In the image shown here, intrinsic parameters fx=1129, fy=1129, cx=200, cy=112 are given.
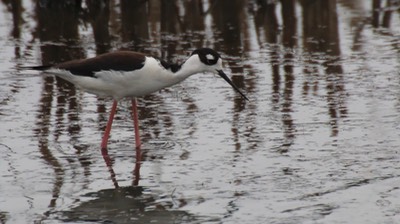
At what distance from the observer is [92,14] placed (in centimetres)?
1716

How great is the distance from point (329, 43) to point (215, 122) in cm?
457

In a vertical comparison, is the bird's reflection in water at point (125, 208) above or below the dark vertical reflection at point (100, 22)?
below

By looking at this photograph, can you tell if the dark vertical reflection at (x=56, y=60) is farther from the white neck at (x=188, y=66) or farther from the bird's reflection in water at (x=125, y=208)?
the white neck at (x=188, y=66)

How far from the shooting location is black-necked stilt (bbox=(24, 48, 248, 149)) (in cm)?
971

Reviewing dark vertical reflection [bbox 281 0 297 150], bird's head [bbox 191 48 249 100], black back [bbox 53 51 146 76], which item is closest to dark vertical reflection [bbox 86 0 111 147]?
dark vertical reflection [bbox 281 0 297 150]

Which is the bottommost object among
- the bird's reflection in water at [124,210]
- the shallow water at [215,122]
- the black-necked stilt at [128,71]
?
the bird's reflection in water at [124,210]

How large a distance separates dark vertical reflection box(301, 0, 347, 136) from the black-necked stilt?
140 cm

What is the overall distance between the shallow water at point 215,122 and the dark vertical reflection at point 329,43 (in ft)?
0.09

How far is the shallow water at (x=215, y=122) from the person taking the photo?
7.93m

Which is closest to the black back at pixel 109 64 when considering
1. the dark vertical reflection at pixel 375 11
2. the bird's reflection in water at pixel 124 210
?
the bird's reflection in water at pixel 124 210

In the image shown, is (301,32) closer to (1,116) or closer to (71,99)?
(71,99)

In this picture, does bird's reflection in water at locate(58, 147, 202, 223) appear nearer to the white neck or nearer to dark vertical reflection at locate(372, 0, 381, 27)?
the white neck

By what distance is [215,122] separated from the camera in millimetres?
10773

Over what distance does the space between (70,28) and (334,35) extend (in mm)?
3770
